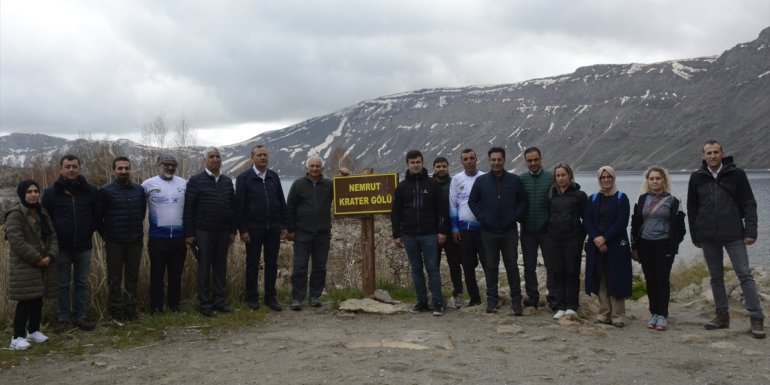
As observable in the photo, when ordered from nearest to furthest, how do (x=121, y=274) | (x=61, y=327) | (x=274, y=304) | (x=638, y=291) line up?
(x=61, y=327), (x=121, y=274), (x=274, y=304), (x=638, y=291)

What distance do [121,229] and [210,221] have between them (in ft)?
3.28

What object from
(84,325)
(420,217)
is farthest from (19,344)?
(420,217)

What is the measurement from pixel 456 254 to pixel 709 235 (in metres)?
3.08

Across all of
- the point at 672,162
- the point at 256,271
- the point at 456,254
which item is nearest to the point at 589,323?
the point at 456,254

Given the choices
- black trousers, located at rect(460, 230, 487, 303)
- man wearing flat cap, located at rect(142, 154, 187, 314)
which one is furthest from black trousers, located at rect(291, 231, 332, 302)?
black trousers, located at rect(460, 230, 487, 303)

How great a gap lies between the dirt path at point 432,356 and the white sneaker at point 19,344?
0.37 metres

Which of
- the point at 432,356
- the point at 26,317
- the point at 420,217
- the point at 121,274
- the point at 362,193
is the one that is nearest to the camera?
the point at 432,356

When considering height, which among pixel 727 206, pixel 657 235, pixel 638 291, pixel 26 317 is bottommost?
pixel 638 291

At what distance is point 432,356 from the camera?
5852 millimetres

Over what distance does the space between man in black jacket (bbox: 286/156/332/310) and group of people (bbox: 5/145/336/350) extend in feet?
0.04

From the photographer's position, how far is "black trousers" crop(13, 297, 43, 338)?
6309 millimetres

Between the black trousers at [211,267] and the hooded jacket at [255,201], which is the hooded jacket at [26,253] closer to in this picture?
the black trousers at [211,267]

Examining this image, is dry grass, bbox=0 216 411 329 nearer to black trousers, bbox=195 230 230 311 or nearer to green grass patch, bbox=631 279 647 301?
black trousers, bbox=195 230 230 311

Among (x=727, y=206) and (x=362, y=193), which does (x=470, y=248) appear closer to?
(x=362, y=193)
